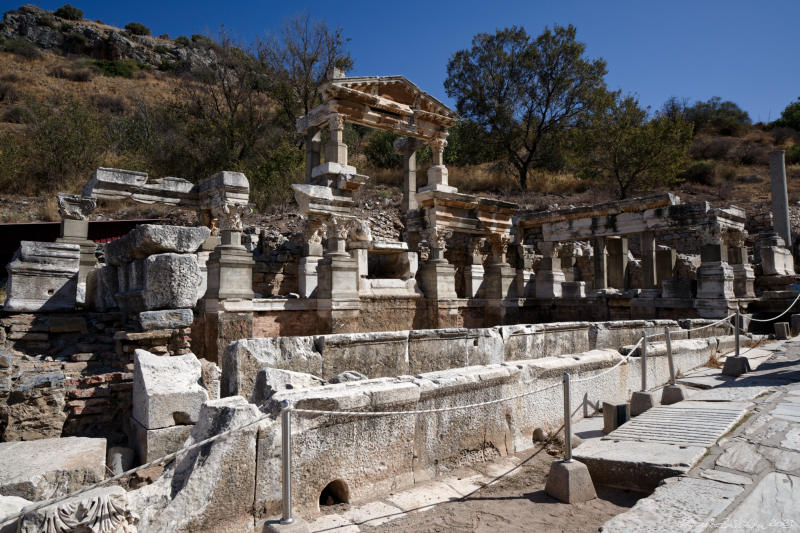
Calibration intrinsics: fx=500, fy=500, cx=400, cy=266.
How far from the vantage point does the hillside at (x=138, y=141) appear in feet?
70.1

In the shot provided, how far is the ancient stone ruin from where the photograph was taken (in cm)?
318

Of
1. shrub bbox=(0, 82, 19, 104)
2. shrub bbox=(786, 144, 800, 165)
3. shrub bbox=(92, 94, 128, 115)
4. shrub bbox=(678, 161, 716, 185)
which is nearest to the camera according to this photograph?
shrub bbox=(678, 161, 716, 185)

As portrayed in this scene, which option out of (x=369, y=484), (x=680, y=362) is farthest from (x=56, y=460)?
(x=680, y=362)

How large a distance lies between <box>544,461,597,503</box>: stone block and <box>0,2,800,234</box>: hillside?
16316 millimetres

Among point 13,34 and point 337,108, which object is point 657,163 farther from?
point 13,34

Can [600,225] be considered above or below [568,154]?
below

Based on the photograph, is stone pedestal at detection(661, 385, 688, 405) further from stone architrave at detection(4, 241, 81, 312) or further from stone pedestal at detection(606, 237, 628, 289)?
stone pedestal at detection(606, 237, 628, 289)

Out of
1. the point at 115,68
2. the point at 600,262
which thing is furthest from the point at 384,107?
→ the point at 115,68

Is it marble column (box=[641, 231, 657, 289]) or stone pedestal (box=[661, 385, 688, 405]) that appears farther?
marble column (box=[641, 231, 657, 289])

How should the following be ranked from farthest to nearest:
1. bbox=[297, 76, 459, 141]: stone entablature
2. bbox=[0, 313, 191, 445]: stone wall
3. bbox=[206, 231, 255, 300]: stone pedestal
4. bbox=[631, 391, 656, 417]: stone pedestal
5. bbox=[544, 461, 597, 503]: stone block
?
bbox=[297, 76, 459, 141]: stone entablature → bbox=[206, 231, 255, 300]: stone pedestal → bbox=[631, 391, 656, 417]: stone pedestal → bbox=[0, 313, 191, 445]: stone wall → bbox=[544, 461, 597, 503]: stone block

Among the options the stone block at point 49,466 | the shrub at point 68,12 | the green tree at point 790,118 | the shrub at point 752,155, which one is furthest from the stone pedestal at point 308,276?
the shrub at point 68,12

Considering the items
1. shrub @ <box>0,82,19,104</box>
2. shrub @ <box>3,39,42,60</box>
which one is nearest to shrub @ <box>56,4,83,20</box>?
shrub @ <box>3,39,42,60</box>

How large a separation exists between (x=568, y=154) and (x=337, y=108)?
738 inches

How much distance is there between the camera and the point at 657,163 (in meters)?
25.7
